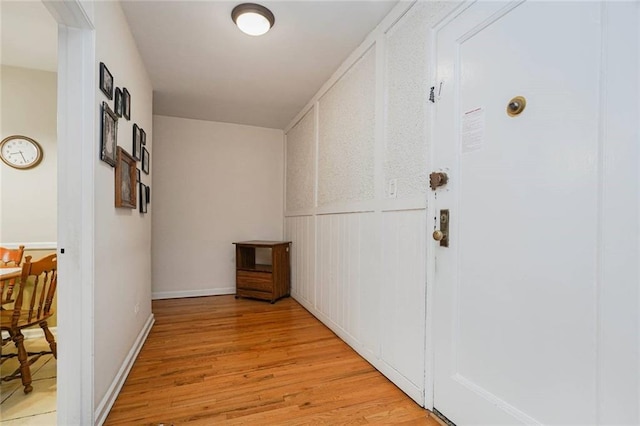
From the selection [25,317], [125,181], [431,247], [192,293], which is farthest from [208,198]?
[431,247]

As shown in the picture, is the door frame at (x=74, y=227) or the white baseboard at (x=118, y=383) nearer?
the door frame at (x=74, y=227)

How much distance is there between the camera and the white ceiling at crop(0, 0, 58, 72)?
1933 millimetres

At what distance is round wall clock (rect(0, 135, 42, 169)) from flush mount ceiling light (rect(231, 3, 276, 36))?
2.27m

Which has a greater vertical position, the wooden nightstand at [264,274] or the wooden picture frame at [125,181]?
the wooden picture frame at [125,181]

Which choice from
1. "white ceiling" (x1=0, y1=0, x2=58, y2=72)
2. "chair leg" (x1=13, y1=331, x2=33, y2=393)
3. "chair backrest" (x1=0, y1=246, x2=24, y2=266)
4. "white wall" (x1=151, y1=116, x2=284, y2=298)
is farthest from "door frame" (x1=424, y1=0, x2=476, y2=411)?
"chair backrest" (x1=0, y1=246, x2=24, y2=266)

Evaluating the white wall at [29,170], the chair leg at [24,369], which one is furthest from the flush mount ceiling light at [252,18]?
the chair leg at [24,369]

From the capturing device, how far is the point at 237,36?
7.21 feet

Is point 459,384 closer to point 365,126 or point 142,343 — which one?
point 365,126

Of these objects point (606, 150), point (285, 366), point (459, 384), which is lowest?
point (285, 366)

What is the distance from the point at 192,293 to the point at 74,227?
2.91m

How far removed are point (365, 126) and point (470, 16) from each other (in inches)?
38.4

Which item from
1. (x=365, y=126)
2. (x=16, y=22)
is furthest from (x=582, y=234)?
(x=16, y=22)

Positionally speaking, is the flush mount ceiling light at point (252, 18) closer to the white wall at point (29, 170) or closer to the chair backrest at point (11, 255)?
the white wall at point (29, 170)

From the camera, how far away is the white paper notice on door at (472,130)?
4.43ft
